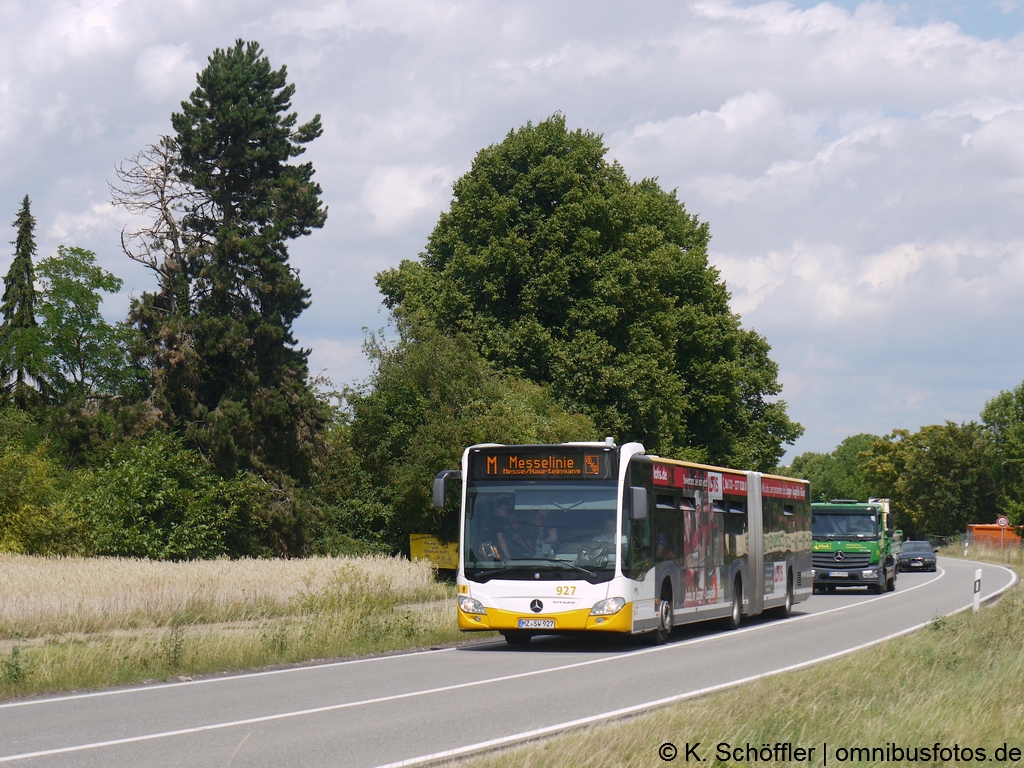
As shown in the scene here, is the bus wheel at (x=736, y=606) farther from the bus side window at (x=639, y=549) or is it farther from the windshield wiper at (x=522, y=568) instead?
the windshield wiper at (x=522, y=568)

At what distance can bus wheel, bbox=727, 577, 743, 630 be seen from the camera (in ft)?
77.9

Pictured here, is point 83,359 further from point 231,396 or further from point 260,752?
point 260,752

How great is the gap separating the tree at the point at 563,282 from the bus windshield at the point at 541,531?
2166cm

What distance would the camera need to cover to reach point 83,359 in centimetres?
6194

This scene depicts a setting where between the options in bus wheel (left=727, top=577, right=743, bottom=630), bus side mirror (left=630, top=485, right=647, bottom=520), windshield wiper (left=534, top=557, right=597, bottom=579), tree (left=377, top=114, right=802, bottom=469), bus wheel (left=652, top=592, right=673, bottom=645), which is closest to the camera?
bus side mirror (left=630, top=485, right=647, bottom=520)

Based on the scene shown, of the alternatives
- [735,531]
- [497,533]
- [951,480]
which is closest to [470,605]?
[497,533]

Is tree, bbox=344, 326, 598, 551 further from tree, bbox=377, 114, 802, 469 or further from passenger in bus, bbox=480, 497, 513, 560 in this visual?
passenger in bus, bbox=480, 497, 513, 560

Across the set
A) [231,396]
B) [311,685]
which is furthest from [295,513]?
[311,685]

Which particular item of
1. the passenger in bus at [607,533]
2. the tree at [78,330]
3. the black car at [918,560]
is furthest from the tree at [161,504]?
the black car at [918,560]

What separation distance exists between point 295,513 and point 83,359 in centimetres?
2090

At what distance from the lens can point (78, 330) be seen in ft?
201

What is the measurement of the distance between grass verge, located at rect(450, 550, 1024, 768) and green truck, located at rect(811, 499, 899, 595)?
921 inches

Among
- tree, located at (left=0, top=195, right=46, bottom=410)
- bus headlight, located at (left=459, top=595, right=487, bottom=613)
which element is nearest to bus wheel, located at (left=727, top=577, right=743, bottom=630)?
bus headlight, located at (left=459, top=595, right=487, bottom=613)

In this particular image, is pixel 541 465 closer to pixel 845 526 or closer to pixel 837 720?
pixel 837 720
